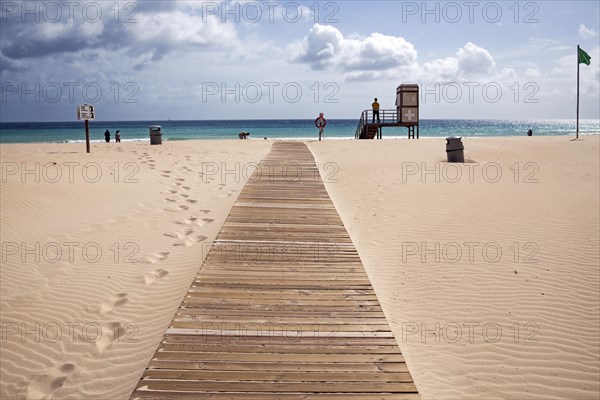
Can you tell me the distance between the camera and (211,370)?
10.1ft

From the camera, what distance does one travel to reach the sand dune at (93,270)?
3.82m

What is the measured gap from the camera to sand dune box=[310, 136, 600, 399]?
12.5ft

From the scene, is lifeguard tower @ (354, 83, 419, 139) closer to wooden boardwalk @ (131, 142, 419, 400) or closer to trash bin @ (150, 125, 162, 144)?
trash bin @ (150, 125, 162, 144)

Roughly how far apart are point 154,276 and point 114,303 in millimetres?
822

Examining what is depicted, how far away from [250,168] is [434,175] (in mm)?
6203

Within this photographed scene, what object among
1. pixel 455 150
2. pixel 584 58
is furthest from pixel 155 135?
pixel 584 58

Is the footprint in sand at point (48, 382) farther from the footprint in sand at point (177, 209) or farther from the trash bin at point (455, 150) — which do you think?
the trash bin at point (455, 150)

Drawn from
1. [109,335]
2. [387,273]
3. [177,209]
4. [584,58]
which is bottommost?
[109,335]

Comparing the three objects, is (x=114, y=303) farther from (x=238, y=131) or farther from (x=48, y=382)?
(x=238, y=131)

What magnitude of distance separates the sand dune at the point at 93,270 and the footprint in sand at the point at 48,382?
0.01m

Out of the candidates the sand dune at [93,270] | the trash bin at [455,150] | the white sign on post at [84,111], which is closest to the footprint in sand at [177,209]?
the sand dune at [93,270]

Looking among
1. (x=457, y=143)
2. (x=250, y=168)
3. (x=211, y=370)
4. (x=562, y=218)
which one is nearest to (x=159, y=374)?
(x=211, y=370)

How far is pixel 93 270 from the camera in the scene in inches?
237

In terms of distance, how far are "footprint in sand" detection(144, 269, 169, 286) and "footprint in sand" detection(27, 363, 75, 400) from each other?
5.87 ft
